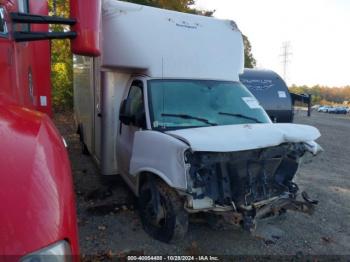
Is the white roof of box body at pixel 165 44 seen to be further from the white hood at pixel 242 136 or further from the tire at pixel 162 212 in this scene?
the tire at pixel 162 212

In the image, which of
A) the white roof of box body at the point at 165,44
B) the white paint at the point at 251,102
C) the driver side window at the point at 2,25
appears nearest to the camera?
the driver side window at the point at 2,25

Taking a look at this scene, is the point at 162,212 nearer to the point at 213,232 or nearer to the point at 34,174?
the point at 213,232

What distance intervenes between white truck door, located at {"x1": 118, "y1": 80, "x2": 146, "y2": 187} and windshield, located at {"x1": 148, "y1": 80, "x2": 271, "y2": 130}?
0.64 feet

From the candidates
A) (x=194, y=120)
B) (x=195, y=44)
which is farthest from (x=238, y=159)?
(x=195, y=44)

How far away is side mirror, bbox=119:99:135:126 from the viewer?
467 cm

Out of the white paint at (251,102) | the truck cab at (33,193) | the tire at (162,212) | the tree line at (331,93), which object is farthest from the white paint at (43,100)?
the tree line at (331,93)

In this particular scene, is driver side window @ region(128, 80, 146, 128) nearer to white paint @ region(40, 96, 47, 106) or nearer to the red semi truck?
white paint @ region(40, 96, 47, 106)

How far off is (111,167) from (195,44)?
2341 mm

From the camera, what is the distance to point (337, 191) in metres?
6.52

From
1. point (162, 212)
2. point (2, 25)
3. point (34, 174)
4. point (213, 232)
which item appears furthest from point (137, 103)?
point (34, 174)

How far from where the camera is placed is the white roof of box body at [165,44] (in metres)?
4.82

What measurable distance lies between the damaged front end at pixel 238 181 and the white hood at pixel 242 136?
0.55 feet

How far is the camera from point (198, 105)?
15.2 ft

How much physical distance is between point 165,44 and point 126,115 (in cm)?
113
